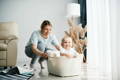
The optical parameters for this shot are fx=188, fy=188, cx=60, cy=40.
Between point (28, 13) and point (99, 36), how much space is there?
7.89 feet

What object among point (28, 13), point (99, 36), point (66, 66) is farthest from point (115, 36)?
point (28, 13)

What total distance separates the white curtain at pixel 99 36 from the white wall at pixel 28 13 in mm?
1889

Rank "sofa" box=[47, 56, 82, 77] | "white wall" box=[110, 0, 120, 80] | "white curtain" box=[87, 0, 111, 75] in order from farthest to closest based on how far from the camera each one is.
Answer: "sofa" box=[47, 56, 82, 77] < "white curtain" box=[87, 0, 111, 75] < "white wall" box=[110, 0, 120, 80]

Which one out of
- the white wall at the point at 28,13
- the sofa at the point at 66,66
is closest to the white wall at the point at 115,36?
the sofa at the point at 66,66

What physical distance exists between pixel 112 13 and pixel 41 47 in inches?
59.0

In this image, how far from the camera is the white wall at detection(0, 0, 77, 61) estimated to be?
11.7ft

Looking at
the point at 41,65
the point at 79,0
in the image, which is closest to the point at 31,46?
the point at 41,65

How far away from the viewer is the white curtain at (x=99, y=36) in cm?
132

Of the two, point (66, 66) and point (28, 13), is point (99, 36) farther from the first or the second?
point (28, 13)

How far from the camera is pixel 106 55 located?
52.7 inches

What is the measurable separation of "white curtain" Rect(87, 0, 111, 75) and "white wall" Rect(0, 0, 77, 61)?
1.89m

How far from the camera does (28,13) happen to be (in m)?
3.62

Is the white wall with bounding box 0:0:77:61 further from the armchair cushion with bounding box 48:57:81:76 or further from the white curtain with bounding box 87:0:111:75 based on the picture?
the white curtain with bounding box 87:0:111:75

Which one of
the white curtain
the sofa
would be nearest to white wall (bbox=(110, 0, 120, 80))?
the white curtain
